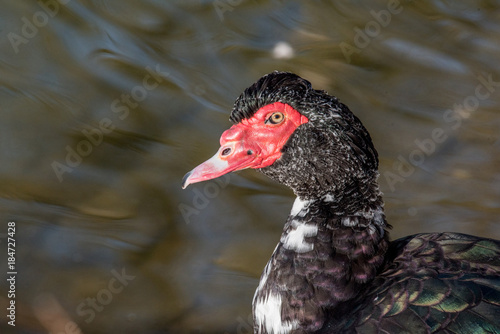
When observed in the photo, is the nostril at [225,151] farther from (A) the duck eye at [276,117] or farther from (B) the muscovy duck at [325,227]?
(A) the duck eye at [276,117]

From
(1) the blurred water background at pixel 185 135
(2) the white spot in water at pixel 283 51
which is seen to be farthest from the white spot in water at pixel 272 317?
(2) the white spot in water at pixel 283 51

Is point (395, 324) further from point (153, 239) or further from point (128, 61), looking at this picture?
point (128, 61)

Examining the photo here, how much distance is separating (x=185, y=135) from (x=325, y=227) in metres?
2.82

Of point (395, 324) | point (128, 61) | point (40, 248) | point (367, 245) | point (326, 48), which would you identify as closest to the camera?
point (395, 324)

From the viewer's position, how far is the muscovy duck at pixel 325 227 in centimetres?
301

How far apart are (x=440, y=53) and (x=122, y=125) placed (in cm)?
337

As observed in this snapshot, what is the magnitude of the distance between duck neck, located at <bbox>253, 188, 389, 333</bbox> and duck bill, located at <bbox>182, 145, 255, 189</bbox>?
392 millimetres

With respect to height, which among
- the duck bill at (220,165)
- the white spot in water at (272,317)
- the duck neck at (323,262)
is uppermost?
the duck bill at (220,165)

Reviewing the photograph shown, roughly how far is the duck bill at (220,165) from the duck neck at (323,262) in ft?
1.29

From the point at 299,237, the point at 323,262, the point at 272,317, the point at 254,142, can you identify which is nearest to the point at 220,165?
the point at 254,142

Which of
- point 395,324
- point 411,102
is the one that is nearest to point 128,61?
point 411,102

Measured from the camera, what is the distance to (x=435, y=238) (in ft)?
10.6

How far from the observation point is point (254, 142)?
316 centimetres

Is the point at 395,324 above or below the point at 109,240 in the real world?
above
